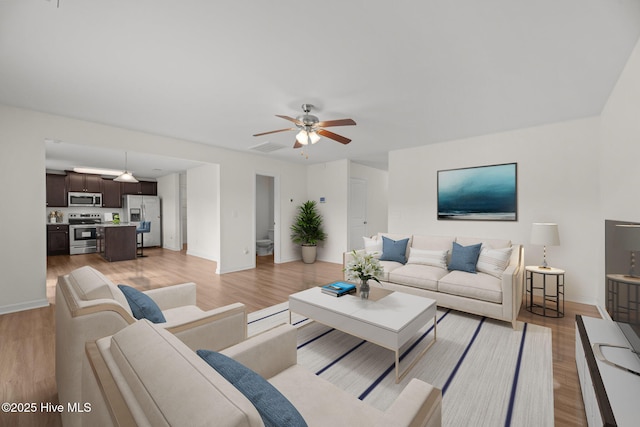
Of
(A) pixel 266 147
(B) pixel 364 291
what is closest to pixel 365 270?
(B) pixel 364 291

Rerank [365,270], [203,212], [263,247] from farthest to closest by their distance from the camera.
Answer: [263,247] < [203,212] < [365,270]

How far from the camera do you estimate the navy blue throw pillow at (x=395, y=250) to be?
13.9 ft

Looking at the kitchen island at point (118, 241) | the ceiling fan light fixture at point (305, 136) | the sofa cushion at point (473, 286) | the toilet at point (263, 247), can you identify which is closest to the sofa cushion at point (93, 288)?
the ceiling fan light fixture at point (305, 136)

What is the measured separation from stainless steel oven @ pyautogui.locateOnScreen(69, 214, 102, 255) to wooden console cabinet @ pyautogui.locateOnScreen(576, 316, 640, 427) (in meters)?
9.77

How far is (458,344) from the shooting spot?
258 centimetres

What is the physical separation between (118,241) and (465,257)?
771 cm

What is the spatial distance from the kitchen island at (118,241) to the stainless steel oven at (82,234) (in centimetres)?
106

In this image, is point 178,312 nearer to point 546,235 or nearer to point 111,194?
point 546,235

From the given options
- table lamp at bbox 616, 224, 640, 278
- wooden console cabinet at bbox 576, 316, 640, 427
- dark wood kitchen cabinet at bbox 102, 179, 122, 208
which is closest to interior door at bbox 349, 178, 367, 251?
wooden console cabinet at bbox 576, 316, 640, 427

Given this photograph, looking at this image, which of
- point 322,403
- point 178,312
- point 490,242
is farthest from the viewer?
point 490,242

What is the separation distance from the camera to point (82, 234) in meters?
7.64

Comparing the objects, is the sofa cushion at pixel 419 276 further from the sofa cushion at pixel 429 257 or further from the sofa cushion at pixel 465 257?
the sofa cushion at pixel 465 257

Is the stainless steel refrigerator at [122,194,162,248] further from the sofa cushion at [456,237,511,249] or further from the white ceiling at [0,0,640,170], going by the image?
the sofa cushion at [456,237,511,249]

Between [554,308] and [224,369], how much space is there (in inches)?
171
